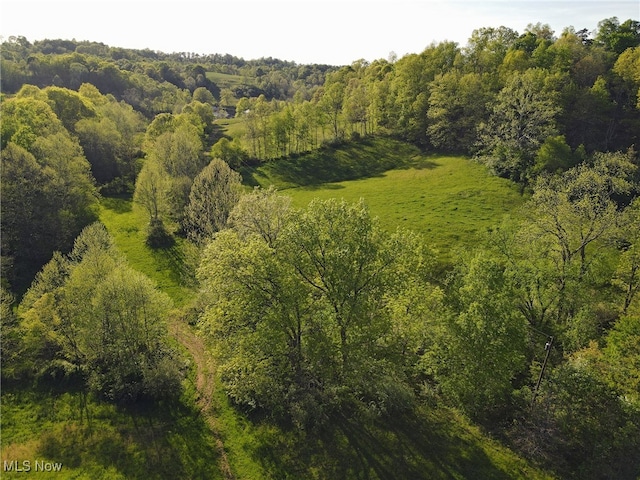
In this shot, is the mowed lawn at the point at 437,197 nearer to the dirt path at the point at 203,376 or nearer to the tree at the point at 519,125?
the tree at the point at 519,125

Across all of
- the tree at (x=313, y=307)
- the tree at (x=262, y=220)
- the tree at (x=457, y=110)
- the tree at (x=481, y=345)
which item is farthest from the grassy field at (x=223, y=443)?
the tree at (x=457, y=110)

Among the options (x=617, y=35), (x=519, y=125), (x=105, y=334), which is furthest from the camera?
(x=617, y=35)

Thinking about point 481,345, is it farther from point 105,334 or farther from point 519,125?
point 519,125

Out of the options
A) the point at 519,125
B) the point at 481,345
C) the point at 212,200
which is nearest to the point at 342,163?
the point at 519,125

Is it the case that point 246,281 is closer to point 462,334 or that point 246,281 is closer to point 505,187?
point 462,334

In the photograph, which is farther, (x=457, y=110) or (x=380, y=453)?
(x=457, y=110)

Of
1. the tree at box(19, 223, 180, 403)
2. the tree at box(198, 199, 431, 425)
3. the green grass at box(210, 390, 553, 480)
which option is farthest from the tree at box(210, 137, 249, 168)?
the green grass at box(210, 390, 553, 480)
